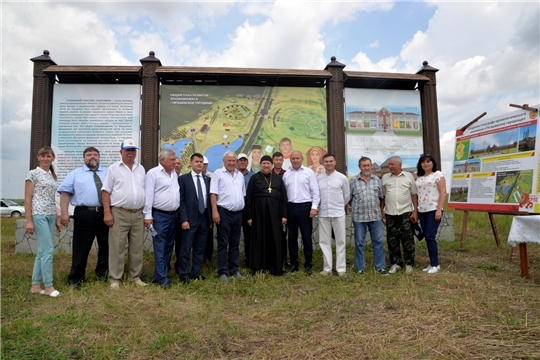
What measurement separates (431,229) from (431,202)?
38cm

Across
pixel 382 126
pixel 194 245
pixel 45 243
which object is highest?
pixel 382 126

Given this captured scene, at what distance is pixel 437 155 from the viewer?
7.91m

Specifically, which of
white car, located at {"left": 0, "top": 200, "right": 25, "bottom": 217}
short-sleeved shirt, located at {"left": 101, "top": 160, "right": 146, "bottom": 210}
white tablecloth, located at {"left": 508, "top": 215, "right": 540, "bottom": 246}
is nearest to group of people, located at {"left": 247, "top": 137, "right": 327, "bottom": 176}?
short-sleeved shirt, located at {"left": 101, "top": 160, "right": 146, "bottom": 210}

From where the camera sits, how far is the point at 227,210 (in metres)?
5.02

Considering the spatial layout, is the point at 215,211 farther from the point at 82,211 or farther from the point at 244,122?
the point at 244,122

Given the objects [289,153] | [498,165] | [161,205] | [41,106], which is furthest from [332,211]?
[41,106]

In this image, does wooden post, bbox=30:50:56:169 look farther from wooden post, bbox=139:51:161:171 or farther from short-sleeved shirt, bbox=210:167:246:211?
short-sleeved shirt, bbox=210:167:246:211

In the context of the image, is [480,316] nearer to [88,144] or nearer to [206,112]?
[206,112]

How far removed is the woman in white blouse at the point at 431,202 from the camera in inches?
196

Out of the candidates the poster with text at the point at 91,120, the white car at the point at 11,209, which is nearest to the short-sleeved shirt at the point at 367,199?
the poster with text at the point at 91,120

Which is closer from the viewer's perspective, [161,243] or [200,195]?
[161,243]

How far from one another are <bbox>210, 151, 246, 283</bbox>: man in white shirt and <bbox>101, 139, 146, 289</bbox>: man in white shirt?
3.23 feet

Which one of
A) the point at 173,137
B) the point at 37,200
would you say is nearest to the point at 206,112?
the point at 173,137

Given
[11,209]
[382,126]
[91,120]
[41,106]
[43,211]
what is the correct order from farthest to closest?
[11,209] → [382,126] → [91,120] → [41,106] → [43,211]
